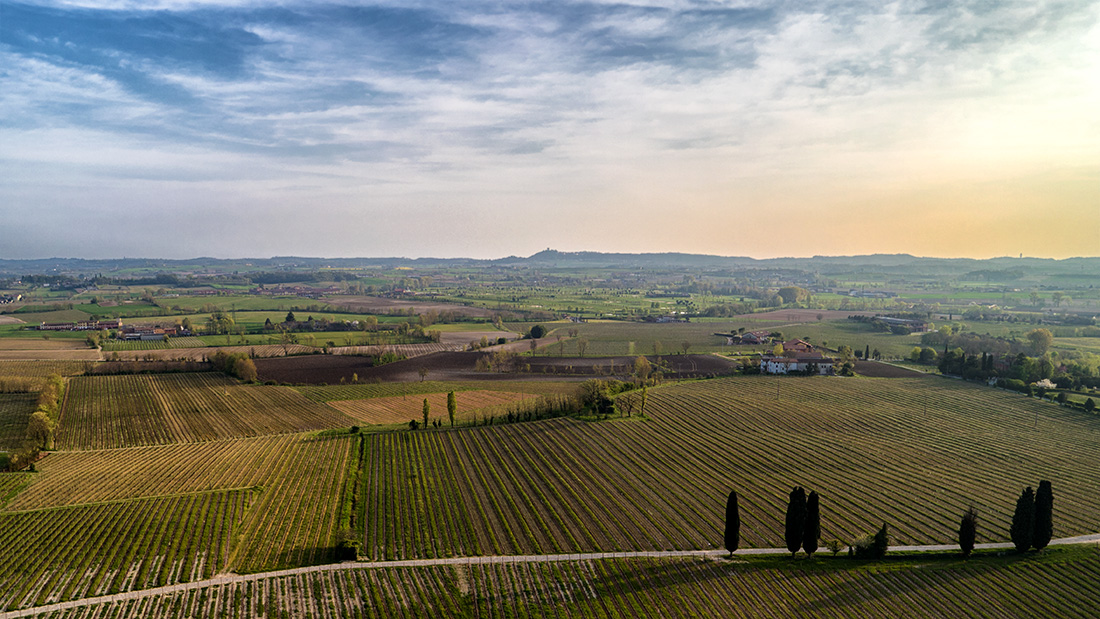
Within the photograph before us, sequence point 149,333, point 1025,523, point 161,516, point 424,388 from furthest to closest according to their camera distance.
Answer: point 149,333 → point 424,388 → point 161,516 → point 1025,523

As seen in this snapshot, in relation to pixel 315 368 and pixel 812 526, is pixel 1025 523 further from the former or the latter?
pixel 315 368

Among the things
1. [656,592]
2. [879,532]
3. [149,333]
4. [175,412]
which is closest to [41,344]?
[149,333]

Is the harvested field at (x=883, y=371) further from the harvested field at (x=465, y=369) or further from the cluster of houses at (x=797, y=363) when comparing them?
the harvested field at (x=465, y=369)

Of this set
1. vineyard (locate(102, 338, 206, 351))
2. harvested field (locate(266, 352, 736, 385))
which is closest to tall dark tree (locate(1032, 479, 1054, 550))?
harvested field (locate(266, 352, 736, 385))

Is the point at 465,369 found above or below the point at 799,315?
below

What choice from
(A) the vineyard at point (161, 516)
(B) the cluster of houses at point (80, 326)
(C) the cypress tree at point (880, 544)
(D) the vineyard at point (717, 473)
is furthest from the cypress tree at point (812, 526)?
(B) the cluster of houses at point (80, 326)

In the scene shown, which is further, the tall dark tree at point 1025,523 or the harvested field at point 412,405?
the harvested field at point 412,405
